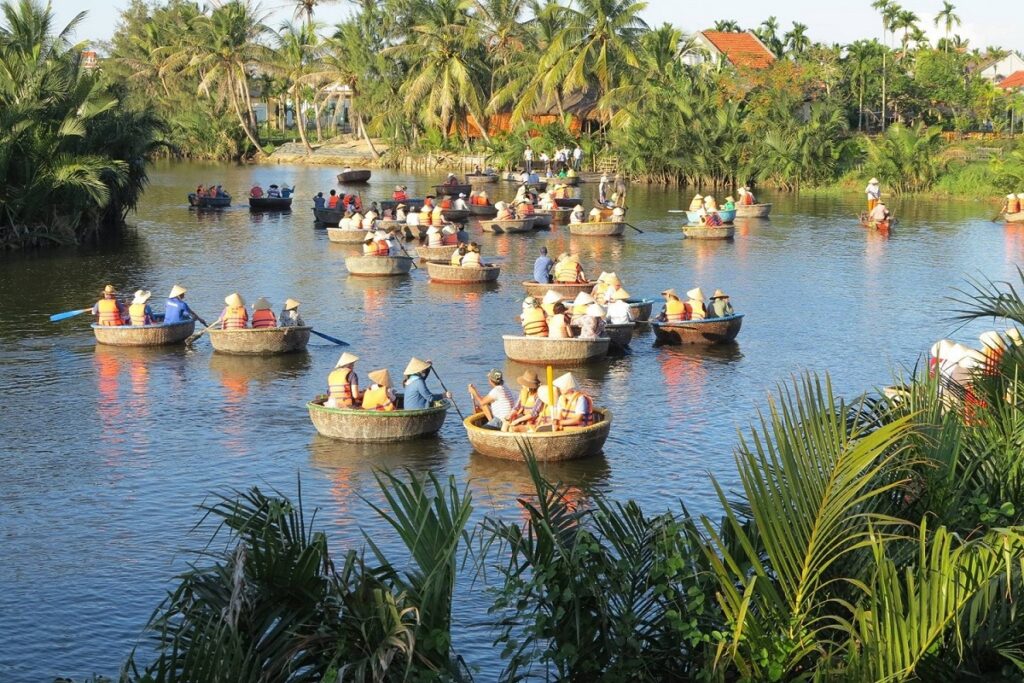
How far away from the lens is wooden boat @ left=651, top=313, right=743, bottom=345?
27.5m

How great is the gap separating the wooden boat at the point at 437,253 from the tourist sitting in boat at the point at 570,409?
72.2 feet

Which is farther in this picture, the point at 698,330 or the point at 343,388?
the point at 698,330

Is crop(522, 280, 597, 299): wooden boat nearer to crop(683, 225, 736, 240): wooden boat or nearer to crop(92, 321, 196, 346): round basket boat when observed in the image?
crop(92, 321, 196, 346): round basket boat

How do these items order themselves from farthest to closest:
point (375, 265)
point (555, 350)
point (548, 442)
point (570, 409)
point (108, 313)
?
point (375, 265), point (108, 313), point (555, 350), point (570, 409), point (548, 442)

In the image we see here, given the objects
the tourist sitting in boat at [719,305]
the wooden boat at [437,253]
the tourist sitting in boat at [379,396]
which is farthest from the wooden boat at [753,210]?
the tourist sitting in boat at [379,396]

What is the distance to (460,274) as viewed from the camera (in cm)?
3681

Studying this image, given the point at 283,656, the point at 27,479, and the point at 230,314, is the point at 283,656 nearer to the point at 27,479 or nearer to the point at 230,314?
the point at 27,479

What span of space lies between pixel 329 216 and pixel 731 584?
45210 millimetres

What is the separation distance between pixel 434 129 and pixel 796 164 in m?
28.0

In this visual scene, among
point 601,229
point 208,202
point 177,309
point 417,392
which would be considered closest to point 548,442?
point 417,392

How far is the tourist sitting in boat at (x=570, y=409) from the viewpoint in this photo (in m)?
19.3

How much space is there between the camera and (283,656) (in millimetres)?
7977

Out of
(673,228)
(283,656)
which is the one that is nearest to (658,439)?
(283,656)

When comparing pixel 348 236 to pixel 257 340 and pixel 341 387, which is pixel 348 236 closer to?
pixel 257 340
